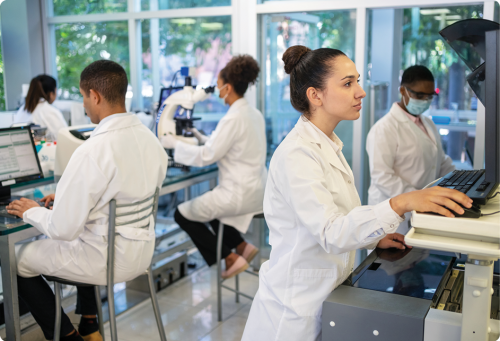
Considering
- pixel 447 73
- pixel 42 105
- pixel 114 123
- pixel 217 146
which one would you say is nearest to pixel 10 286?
pixel 114 123

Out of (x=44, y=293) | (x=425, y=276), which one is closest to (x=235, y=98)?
(x=44, y=293)

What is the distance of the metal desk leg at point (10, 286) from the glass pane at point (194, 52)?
2128mm

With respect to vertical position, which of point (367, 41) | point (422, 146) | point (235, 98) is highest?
point (367, 41)

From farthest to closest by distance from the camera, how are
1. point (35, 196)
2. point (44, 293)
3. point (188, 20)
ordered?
point (188, 20)
point (35, 196)
point (44, 293)

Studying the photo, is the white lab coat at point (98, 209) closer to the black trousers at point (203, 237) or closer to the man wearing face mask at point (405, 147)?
the black trousers at point (203, 237)

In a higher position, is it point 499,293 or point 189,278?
point 499,293

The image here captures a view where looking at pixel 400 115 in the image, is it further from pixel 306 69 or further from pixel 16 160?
pixel 16 160

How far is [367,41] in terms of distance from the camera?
10.4 ft

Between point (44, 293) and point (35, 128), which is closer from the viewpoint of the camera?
point (44, 293)

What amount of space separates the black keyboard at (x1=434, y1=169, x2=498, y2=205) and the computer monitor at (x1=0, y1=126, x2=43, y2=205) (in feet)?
6.26

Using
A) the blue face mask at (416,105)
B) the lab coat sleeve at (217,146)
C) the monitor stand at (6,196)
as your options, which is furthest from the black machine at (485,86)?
the monitor stand at (6,196)

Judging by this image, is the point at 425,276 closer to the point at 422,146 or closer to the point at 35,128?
the point at 422,146

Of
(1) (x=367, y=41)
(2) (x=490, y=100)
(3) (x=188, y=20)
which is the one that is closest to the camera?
(2) (x=490, y=100)

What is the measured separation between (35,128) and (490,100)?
277cm
